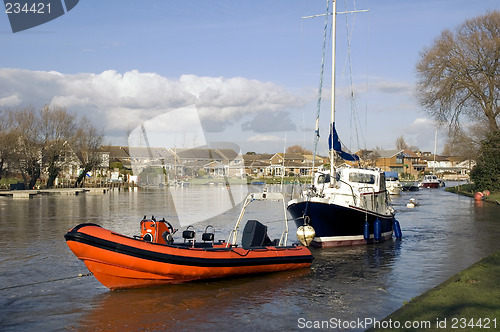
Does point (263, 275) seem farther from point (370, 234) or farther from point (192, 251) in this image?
point (370, 234)

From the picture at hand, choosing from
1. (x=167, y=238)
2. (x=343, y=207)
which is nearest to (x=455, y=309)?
(x=167, y=238)

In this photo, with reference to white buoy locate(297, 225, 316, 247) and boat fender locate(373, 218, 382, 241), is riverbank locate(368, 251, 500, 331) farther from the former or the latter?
boat fender locate(373, 218, 382, 241)

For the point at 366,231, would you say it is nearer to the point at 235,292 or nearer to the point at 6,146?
the point at 235,292

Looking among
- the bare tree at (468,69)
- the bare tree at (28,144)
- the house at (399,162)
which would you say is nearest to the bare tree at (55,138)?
the bare tree at (28,144)

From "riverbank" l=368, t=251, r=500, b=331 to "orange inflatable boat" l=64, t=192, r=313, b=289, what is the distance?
5.35 metres

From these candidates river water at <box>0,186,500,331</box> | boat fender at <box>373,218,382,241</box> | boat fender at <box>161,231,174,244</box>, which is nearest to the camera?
river water at <box>0,186,500,331</box>

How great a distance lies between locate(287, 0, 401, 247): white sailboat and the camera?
21141mm

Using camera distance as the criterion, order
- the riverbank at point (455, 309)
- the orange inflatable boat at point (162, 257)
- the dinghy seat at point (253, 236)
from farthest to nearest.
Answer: the dinghy seat at point (253, 236), the orange inflatable boat at point (162, 257), the riverbank at point (455, 309)

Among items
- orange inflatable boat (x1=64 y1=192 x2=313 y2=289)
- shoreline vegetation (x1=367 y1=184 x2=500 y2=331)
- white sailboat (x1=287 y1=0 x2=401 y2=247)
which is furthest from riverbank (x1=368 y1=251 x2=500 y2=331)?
white sailboat (x1=287 y1=0 x2=401 y2=247)

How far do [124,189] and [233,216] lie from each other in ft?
160

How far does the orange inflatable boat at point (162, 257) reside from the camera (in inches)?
529

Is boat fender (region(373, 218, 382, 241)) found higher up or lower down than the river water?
higher up

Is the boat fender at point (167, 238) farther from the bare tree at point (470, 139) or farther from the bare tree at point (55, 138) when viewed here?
the bare tree at point (55, 138)

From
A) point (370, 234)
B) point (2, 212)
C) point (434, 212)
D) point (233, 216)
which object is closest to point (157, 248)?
point (370, 234)
